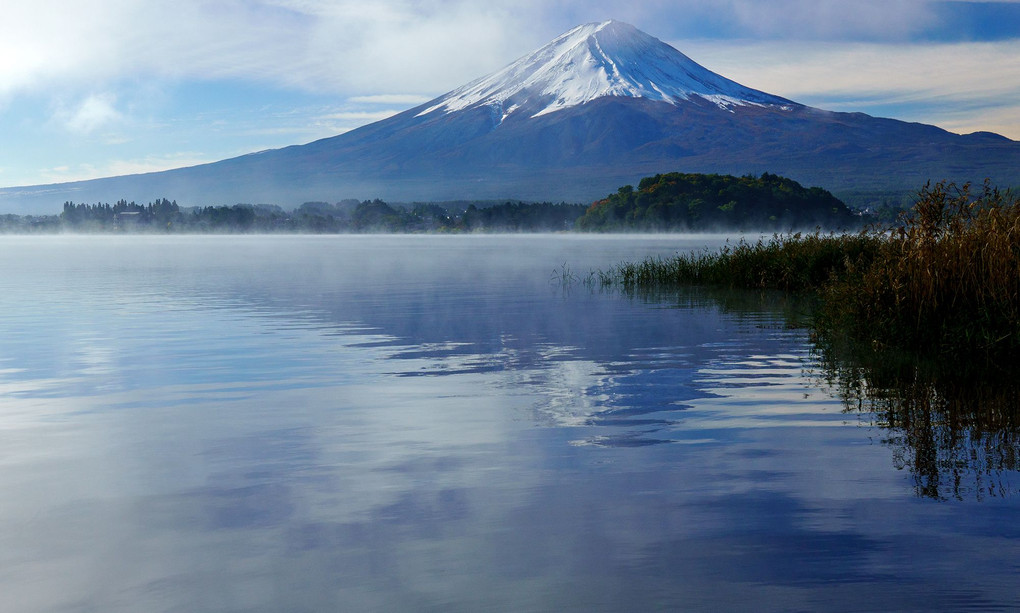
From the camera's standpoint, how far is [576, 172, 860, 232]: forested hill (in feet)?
416

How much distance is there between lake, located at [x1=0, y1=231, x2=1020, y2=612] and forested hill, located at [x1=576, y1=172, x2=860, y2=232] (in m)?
113

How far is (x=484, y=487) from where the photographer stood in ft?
24.6

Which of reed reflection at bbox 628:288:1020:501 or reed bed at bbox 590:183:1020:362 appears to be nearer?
reed reflection at bbox 628:288:1020:501

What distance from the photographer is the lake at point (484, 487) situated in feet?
18.4

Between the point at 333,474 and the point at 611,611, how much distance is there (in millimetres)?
3246

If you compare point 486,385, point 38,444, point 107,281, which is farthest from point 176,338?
point 107,281

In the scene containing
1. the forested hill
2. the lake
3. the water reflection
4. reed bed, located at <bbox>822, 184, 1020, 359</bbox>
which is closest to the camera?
the lake

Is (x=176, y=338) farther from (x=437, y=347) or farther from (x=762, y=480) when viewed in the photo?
(x=762, y=480)

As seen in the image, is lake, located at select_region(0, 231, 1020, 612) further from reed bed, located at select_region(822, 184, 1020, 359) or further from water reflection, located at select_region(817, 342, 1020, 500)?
reed bed, located at select_region(822, 184, 1020, 359)

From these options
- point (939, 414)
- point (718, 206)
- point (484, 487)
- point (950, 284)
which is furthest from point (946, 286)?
point (718, 206)

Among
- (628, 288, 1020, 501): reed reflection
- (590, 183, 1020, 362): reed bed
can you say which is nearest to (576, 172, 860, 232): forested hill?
(590, 183, 1020, 362): reed bed

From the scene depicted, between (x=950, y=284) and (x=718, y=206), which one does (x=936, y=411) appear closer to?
(x=950, y=284)

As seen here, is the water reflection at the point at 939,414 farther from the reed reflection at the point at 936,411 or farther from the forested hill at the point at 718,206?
the forested hill at the point at 718,206

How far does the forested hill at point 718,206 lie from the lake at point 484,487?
371ft
